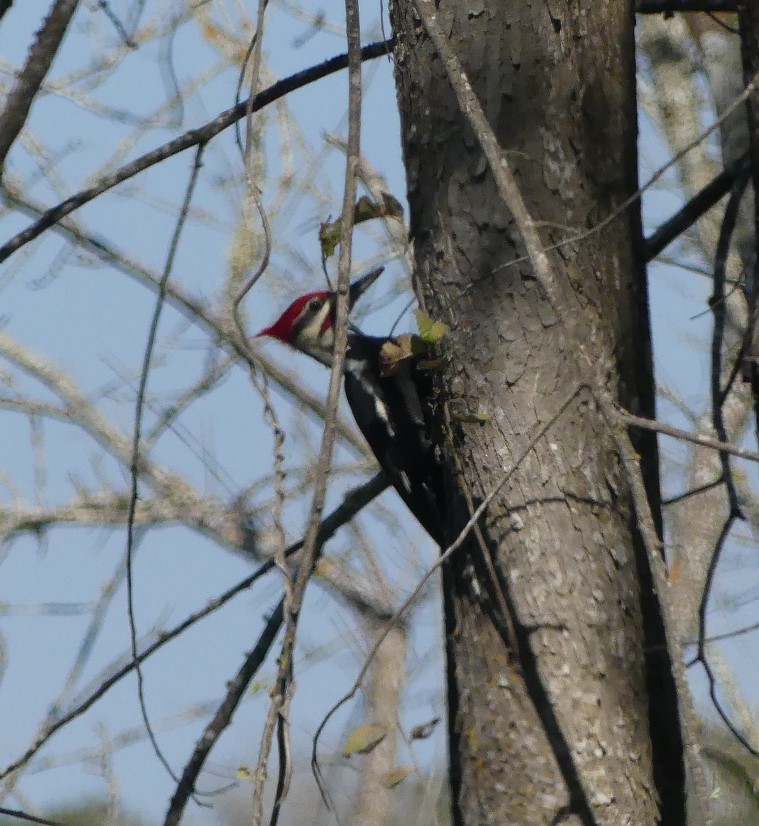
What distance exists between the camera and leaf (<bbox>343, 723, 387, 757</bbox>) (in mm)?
1764

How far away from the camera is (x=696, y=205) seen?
7.62 ft

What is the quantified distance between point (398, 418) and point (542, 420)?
128cm

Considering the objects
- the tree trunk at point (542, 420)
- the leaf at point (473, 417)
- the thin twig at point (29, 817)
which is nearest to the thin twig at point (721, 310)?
the tree trunk at point (542, 420)

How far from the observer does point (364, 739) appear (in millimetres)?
1770

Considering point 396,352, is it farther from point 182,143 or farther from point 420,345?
point 182,143

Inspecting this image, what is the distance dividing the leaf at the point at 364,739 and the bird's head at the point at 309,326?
220 cm

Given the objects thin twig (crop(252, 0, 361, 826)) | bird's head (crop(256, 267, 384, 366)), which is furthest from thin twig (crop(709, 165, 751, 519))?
bird's head (crop(256, 267, 384, 366))

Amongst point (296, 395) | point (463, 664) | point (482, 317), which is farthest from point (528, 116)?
point (296, 395)

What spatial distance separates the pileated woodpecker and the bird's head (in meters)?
0.43

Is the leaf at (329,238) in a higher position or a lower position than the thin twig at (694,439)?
higher

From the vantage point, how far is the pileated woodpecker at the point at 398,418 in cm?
277

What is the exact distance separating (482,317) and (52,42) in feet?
2.85

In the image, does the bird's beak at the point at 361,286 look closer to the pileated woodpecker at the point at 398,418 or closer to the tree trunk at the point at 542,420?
the pileated woodpecker at the point at 398,418

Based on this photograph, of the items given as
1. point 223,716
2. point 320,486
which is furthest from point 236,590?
point 320,486
